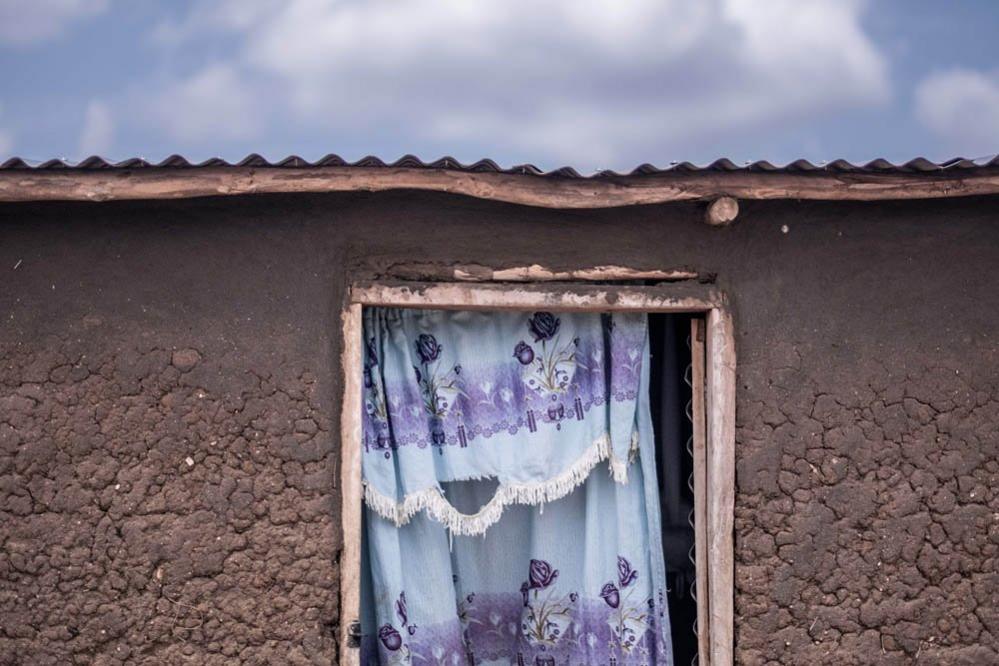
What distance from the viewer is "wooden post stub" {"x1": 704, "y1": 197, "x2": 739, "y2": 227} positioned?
14.5 ft

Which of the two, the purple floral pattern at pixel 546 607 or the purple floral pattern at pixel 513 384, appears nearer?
the purple floral pattern at pixel 513 384

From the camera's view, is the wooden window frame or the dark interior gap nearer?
the wooden window frame

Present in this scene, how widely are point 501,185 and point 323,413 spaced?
1.13 metres

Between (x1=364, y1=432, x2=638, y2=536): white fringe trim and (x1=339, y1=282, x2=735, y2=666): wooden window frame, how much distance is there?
175 millimetres

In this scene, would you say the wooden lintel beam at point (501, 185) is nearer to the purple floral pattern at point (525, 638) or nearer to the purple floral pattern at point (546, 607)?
the purple floral pattern at point (546, 607)

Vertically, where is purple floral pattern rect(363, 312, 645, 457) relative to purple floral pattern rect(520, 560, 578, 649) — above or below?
above

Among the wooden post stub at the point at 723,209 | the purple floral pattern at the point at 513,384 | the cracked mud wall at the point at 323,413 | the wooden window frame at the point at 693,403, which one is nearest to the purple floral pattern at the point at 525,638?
Result: the wooden window frame at the point at 693,403

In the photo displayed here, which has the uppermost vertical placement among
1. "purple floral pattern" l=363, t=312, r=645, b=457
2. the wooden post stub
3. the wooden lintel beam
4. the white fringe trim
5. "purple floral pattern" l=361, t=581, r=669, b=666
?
the wooden lintel beam

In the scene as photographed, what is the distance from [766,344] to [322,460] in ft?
6.10

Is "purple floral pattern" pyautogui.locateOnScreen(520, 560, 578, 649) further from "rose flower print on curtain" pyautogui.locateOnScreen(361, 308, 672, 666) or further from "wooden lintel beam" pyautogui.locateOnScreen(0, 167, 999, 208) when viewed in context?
"wooden lintel beam" pyautogui.locateOnScreen(0, 167, 999, 208)

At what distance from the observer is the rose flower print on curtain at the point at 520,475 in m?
4.68

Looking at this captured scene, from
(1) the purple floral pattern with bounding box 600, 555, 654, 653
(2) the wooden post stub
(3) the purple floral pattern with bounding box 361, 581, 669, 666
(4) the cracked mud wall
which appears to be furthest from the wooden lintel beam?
(3) the purple floral pattern with bounding box 361, 581, 669, 666

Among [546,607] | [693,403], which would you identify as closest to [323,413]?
[546,607]

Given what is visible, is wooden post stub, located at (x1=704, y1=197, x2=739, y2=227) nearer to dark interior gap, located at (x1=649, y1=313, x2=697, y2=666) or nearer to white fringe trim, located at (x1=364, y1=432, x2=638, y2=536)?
dark interior gap, located at (x1=649, y1=313, x2=697, y2=666)
